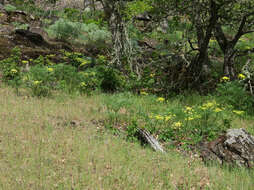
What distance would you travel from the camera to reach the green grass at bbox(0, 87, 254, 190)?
11.8 feet

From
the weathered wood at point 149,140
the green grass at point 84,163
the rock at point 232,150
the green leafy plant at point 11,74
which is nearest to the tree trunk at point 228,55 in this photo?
the rock at point 232,150

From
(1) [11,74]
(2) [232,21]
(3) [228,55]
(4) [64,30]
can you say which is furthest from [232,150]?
(4) [64,30]

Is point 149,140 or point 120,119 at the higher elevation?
point 149,140

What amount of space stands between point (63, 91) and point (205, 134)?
4.53 meters

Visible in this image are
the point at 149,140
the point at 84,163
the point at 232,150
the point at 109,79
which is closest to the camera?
the point at 84,163

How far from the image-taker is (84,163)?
13.3ft

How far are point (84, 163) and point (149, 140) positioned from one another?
175 cm

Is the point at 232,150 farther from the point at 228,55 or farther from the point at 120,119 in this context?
the point at 228,55

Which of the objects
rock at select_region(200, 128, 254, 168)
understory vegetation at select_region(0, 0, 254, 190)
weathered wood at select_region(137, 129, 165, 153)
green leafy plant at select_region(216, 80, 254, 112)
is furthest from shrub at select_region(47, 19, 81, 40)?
rock at select_region(200, 128, 254, 168)

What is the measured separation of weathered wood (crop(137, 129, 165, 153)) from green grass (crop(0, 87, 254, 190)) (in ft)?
0.90

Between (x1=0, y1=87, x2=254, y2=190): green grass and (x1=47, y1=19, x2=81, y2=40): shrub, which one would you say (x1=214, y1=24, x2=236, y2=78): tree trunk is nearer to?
(x1=0, y1=87, x2=254, y2=190): green grass

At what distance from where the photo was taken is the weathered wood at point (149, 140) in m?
5.22

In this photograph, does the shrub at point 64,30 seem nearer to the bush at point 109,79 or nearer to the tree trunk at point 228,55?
the bush at point 109,79

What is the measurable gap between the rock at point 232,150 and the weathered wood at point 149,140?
0.91 m
